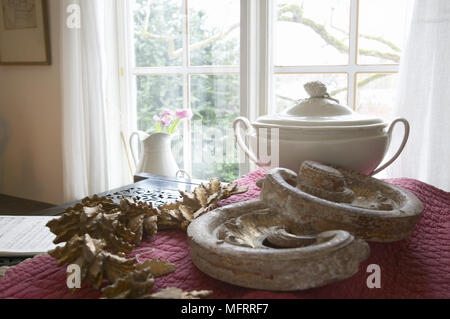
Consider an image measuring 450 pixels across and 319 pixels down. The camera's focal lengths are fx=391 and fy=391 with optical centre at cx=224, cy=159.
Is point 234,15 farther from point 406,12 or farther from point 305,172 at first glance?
point 305,172

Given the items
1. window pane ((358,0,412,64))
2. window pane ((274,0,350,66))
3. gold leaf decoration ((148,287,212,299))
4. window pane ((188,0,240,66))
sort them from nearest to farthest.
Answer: gold leaf decoration ((148,287,212,299)) < window pane ((358,0,412,64)) < window pane ((274,0,350,66)) < window pane ((188,0,240,66))

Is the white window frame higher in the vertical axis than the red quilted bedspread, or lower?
higher

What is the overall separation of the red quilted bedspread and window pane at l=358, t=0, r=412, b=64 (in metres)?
1.14

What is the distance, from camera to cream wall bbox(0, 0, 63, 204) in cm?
235

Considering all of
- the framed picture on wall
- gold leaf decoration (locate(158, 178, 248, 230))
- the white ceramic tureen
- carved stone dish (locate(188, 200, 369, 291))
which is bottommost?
gold leaf decoration (locate(158, 178, 248, 230))

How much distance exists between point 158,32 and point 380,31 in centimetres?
112

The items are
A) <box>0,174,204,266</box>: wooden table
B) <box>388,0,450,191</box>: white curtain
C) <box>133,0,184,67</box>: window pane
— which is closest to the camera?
<box>0,174,204,266</box>: wooden table

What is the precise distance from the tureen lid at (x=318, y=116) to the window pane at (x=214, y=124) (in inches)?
45.3

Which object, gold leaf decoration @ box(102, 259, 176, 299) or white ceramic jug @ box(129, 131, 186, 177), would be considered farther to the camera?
white ceramic jug @ box(129, 131, 186, 177)

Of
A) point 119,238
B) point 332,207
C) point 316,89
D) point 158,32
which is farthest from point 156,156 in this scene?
point 332,207

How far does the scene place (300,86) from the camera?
Result: 1.74 m

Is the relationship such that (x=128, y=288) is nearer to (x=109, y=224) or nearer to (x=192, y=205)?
(x=109, y=224)

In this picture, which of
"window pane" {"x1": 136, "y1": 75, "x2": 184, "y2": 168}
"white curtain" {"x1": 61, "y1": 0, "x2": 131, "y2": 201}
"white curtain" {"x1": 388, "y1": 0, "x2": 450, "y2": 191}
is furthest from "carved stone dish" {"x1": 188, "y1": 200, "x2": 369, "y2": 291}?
"white curtain" {"x1": 61, "y1": 0, "x2": 131, "y2": 201}

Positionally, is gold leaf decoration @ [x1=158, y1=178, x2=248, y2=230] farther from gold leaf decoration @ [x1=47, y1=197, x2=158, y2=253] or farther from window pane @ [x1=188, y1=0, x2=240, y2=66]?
window pane @ [x1=188, y1=0, x2=240, y2=66]
